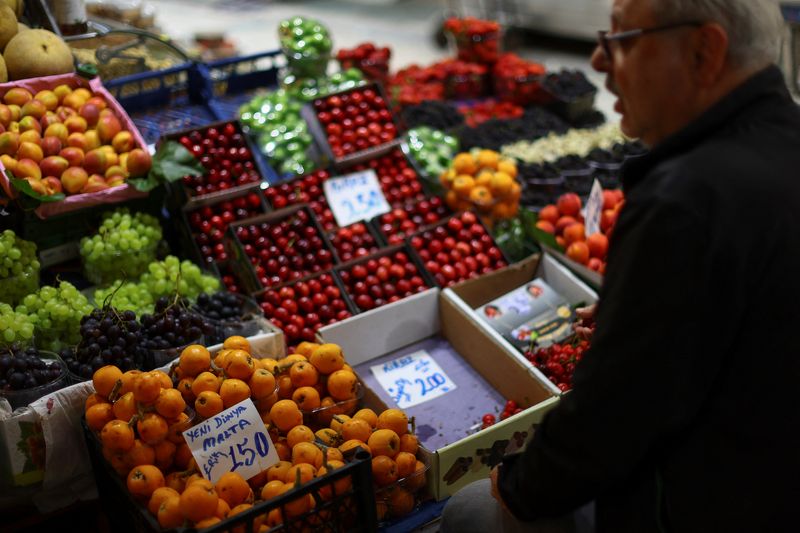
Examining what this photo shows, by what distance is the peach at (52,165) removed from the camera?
9.49 ft

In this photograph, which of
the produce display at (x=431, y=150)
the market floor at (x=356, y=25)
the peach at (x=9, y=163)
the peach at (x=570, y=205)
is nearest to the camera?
the peach at (x=9, y=163)

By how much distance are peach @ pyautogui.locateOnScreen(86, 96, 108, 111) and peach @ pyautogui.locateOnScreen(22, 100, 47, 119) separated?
0.61 feet

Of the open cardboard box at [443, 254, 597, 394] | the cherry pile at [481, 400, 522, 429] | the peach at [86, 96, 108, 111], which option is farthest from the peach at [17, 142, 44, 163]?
the cherry pile at [481, 400, 522, 429]

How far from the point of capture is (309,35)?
421 centimetres

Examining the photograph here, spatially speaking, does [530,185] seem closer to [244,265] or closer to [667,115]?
[244,265]

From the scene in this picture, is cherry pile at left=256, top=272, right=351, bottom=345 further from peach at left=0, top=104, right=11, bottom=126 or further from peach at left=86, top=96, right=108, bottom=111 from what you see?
peach at left=0, top=104, right=11, bottom=126

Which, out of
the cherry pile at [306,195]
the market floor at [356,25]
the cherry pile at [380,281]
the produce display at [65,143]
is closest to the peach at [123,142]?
the produce display at [65,143]

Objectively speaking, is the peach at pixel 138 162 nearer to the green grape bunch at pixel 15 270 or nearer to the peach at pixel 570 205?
the green grape bunch at pixel 15 270

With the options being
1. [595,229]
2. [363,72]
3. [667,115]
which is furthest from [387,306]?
[363,72]

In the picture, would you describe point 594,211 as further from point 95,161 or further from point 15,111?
point 15,111

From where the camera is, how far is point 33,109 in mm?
3016

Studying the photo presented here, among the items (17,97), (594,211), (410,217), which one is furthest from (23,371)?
(594,211)

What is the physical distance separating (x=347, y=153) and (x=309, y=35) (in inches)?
37.5

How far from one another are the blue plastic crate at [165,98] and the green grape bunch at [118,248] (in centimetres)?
78
